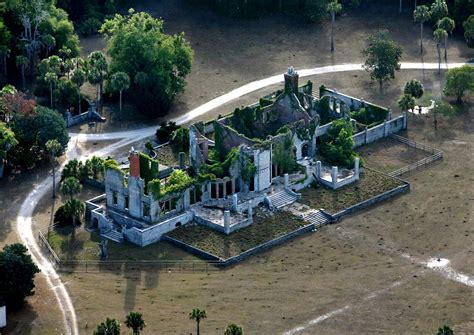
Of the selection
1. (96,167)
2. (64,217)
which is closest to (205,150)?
(96,167)

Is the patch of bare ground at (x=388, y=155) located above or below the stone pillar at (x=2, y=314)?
above

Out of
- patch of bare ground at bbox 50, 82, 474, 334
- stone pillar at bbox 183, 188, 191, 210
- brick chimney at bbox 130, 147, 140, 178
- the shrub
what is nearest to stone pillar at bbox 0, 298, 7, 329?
patch of bare ground at bbox 50, 82, 474, 334

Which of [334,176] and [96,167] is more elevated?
[96,167]

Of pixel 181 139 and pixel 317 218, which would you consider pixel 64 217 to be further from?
pixel 317 218

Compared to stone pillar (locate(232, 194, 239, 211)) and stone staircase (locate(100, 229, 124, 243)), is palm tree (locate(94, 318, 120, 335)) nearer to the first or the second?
stone staircase (locate(100, 229, 124, 243))

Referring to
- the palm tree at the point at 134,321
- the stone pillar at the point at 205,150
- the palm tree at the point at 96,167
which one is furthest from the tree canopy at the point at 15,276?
the stone pillar at the point at 205,150

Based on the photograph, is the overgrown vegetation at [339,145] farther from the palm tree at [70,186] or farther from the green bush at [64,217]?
the green bush at [64,217]
